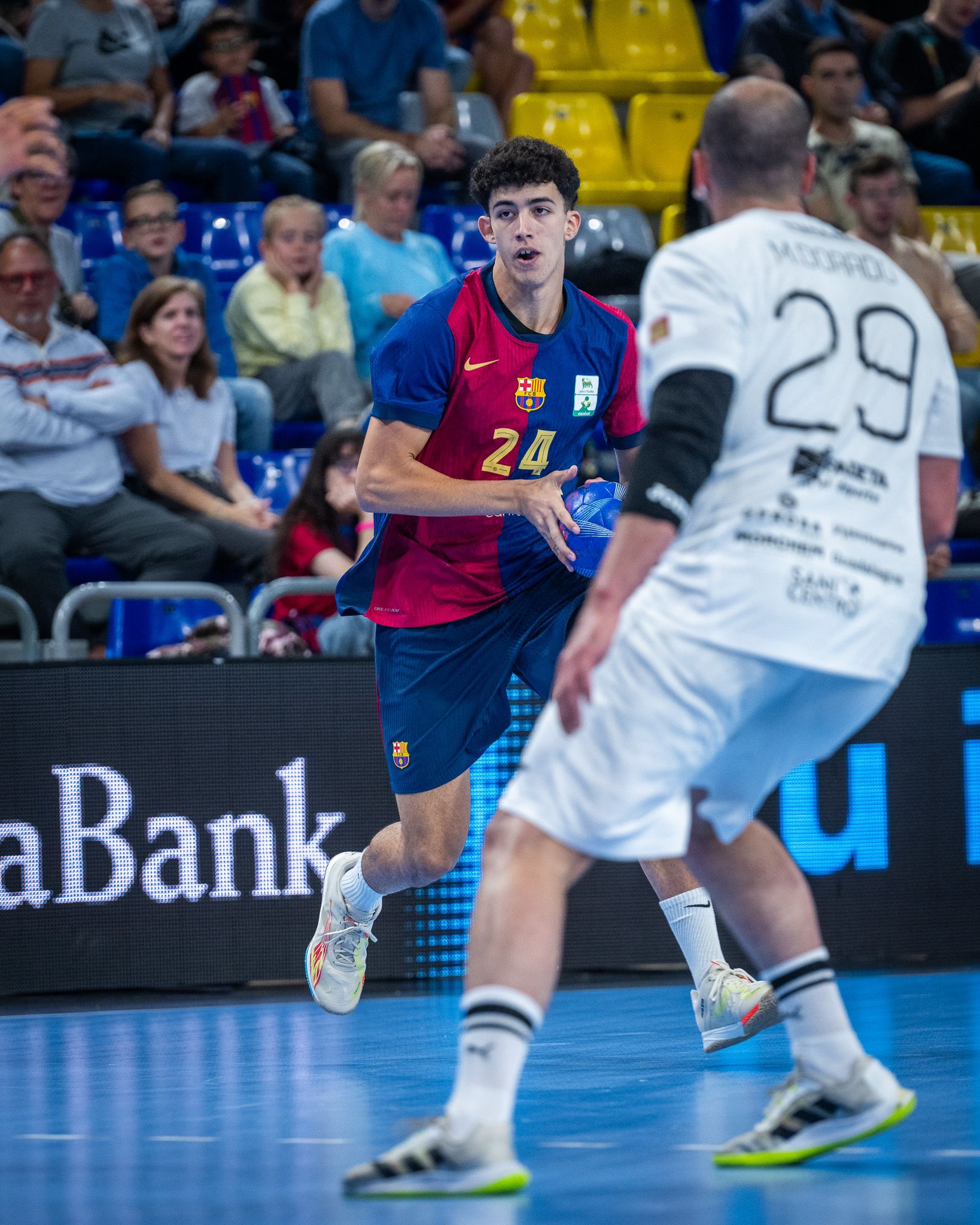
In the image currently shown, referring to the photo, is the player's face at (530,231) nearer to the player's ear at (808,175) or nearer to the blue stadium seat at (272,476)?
the player's ear at (808,175)

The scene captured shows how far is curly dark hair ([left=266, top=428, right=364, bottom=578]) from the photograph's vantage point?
24.0 feet

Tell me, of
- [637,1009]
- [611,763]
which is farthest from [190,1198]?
[637,1009]

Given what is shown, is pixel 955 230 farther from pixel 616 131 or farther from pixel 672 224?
pixel 616 131

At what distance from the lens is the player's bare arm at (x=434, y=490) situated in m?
4.22

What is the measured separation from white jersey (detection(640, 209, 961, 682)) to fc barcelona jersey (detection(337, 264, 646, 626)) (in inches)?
61.4

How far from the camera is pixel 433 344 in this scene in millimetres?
4492

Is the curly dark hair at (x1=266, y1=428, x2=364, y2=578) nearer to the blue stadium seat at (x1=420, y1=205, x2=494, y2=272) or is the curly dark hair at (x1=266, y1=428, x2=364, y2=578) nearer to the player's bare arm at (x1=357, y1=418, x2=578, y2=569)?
the player's bare arm at (x1=357, y1=418, x2=578, y2=569)

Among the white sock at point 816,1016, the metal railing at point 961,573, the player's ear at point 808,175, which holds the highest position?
the player's ear at point 808,175

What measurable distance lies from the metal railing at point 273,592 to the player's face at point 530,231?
209 cm

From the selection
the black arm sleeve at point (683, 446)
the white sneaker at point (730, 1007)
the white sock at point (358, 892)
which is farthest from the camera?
the white sock at point (358, 892)

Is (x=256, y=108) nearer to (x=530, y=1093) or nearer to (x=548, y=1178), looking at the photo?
(x=530, y=1093)

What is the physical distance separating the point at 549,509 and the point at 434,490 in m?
0.38

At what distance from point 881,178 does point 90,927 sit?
581cm

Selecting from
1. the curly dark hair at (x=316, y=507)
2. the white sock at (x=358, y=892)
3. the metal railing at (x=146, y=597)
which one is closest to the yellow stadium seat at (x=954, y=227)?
the curly dark hair at (x=316, y=507)
